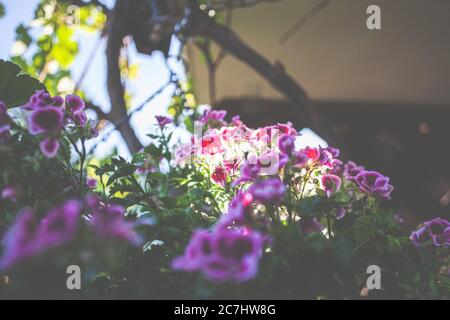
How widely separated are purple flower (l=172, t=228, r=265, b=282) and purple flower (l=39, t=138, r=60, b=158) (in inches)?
11.0

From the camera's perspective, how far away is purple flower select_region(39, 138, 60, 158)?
0.61 m

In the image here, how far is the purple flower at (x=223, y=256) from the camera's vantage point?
0.46 metres

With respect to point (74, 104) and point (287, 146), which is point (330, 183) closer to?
point (287, 146)

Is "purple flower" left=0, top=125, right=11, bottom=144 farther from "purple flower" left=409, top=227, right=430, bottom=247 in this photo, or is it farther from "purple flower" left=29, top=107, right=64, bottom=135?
"purple flower" left=409, top=227, right=430, bottom=247

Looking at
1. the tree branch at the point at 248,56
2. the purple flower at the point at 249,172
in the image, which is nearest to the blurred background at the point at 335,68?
the tree branch at the point at 248,56

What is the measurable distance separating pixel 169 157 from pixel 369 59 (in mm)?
2365

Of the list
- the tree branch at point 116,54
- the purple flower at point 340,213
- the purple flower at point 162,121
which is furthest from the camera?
the tree branch at point 116,54

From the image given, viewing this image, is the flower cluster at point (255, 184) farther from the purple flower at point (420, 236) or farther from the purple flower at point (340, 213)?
the purple flower at point (420, 236)

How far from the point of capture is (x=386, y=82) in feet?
10.6

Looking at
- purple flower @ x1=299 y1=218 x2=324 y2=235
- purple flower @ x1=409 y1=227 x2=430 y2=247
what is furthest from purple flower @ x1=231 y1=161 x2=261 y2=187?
purple flower @ x1=409 y1=227 x2=430 y2=247

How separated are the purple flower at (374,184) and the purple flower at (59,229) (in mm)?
633

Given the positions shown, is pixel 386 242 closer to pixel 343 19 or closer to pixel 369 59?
pixel 343 19

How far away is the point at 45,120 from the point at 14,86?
15.6 inches
